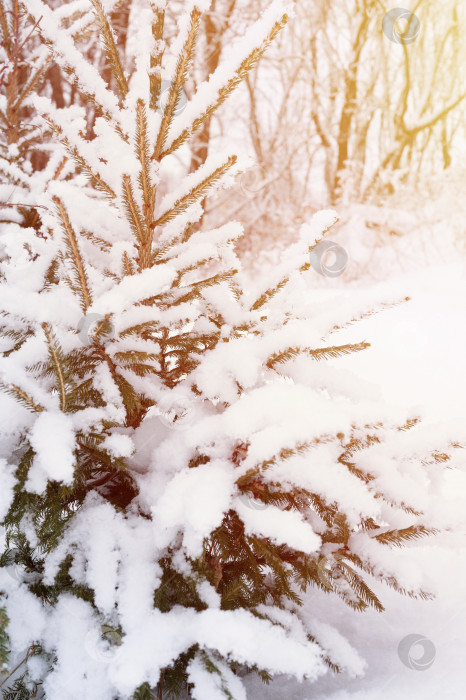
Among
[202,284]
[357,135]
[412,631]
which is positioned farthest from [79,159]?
[357,135]

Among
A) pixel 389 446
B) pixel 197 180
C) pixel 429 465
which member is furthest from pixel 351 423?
pixel 197 180

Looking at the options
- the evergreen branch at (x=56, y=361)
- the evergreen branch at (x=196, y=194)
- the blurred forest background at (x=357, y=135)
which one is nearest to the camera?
the evergreen branch at (x=56, y=361)

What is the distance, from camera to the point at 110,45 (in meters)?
1.16

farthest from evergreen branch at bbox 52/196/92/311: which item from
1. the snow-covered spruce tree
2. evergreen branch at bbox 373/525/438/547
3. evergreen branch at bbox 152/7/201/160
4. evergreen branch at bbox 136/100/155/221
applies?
evergreen branch at bbox 373/525/438/547

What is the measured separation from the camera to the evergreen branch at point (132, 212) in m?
1.03

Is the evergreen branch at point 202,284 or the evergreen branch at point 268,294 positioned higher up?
the evergreen branch at point 202,284

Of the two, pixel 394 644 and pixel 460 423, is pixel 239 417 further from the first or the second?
pixel 394 644

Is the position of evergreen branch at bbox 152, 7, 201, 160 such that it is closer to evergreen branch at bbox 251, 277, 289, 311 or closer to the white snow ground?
evergreen branch at bbox 251, 277, 289, 311

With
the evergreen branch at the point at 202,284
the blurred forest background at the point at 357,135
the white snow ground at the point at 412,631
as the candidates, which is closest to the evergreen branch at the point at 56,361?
the evergreen branch at the point at 202,284

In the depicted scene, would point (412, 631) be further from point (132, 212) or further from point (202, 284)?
point (132, 212)

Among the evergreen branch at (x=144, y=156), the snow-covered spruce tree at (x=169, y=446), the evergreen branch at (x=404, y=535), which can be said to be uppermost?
the evergreen branch at (x=144, y=156)

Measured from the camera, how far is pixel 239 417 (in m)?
1.04

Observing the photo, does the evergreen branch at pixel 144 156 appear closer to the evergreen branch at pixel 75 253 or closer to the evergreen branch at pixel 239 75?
the evergreen branch at pixel 239 75

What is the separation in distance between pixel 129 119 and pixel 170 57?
0.17 meters
